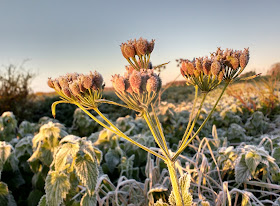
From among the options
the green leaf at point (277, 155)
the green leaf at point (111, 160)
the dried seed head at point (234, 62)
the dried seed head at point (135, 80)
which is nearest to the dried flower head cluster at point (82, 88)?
the dried seed head at point (135, 80)

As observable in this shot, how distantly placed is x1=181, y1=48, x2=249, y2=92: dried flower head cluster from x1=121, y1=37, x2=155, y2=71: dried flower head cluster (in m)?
0.15

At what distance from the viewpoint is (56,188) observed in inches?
60.7

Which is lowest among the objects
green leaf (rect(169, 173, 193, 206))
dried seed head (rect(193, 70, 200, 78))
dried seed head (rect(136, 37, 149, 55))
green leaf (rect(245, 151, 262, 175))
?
green leaf (rect(245, 151, 262, 175))

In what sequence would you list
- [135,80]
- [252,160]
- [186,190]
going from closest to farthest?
[135,80] → [186,190] → [252,160]

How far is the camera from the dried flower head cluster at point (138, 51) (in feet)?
3.42

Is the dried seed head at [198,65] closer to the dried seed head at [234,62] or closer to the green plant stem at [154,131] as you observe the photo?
the dried seed head at [234,62]

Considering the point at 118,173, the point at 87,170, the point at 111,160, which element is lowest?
the point at 118,173

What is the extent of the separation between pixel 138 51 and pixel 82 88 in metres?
0.26

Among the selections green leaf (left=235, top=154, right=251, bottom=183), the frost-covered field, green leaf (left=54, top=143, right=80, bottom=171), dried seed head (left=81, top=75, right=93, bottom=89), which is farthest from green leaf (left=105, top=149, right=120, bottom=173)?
dried seed head (left=81, top=75, right=93, bottom=89)

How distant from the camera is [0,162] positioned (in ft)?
6.55

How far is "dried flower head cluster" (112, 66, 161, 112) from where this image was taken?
0.88m

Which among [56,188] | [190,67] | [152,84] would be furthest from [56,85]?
[56,188]

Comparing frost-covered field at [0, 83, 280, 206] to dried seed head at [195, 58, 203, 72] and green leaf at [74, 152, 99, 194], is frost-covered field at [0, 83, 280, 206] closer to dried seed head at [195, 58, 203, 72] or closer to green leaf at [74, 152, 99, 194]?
green leaf at [74, 152, 99, 194]

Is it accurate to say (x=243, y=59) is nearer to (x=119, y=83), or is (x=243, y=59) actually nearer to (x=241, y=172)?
(x=119, y=83)
